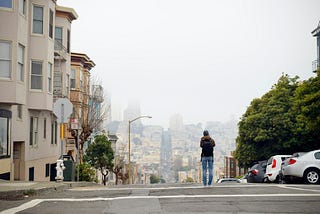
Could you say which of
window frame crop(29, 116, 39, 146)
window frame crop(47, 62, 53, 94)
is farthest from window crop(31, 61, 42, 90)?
window frame crop(29, 116, 39, 146)

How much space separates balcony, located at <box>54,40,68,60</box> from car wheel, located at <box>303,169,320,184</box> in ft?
70.0

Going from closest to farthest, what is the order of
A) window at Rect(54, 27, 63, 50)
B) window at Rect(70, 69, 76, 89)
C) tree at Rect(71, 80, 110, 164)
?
window at Rect(54, 27, 63, 50)
tree at Rect(71, 80, 110, 164)
window at Rect(70, 69, 76, 89)

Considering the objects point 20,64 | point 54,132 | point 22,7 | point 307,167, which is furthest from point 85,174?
point 307,167

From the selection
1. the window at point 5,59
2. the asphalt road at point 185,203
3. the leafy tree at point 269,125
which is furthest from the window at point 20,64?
the leafy tree at point 269,125

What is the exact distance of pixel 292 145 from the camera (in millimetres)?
46250

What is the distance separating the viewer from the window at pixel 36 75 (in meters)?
30.6

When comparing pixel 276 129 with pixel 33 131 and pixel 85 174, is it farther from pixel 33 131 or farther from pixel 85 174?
pixel 33 131

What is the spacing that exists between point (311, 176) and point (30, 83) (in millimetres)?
16577

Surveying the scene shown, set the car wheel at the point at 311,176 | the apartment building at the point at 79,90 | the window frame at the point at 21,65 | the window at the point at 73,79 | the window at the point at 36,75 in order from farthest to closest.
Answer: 1. the window at the point at 73,79
2. the apartment building at the point at 79,90
3. the window at the point at 36,75
4. the window frame at the point at 21,65
5. the car wheel at the point at 311,176

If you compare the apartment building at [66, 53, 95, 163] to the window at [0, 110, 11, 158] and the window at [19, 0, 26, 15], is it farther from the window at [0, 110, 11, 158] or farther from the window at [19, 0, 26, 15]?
the window at [0, 110, 11, 158]

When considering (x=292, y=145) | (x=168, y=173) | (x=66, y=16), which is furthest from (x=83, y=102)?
(x=168, y=173)

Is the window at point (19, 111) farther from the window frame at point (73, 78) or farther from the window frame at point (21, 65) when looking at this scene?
the window frame at point (73, 78)

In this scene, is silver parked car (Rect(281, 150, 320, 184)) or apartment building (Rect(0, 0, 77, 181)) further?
apartment building (Rect(0, 0, 77, 181))

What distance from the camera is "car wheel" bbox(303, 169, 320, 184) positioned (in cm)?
2062
